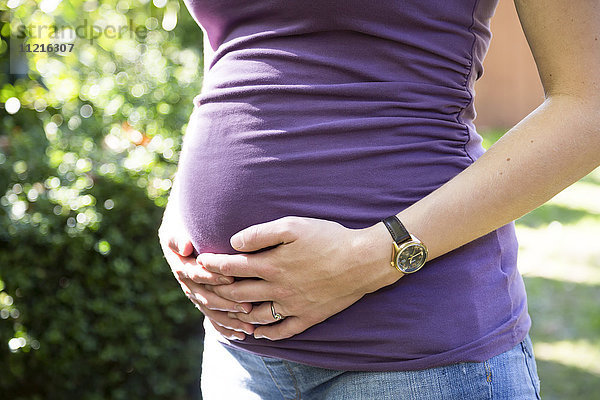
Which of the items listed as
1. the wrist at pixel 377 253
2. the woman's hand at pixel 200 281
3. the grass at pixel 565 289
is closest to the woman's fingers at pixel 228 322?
the woman's hand at pixel 200 281

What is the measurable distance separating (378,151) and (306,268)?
24 centimetres

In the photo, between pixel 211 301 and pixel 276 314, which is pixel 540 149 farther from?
pixel 211 301

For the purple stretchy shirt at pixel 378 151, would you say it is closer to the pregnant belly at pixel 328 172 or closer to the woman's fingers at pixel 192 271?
the pregnant belly at pixel 328 172

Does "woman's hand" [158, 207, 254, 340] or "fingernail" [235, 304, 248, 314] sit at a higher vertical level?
"fingernail" [235, 304, 248, 314]

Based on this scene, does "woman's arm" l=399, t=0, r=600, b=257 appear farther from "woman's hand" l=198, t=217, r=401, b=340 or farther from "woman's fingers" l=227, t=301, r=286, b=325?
"woman's fingers" l=227, t=301, r=286, b=325

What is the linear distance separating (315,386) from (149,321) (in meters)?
2.11

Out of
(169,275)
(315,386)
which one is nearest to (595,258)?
(169,275)

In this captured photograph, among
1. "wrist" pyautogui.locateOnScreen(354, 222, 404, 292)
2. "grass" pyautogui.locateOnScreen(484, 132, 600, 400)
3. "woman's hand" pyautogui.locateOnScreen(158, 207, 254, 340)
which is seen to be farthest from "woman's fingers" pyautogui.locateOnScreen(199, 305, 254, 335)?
"grass" pyautogui.locateOnScreen(484, 132, 600, 400)

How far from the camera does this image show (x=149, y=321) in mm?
3283

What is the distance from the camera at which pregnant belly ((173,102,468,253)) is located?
1.22 meters

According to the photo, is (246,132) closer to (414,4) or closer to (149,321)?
(414,4)

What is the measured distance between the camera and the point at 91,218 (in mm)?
3041

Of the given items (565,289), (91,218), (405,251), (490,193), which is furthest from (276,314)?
(565,289)

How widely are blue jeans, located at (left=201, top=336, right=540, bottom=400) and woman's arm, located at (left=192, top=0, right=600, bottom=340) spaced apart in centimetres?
14
